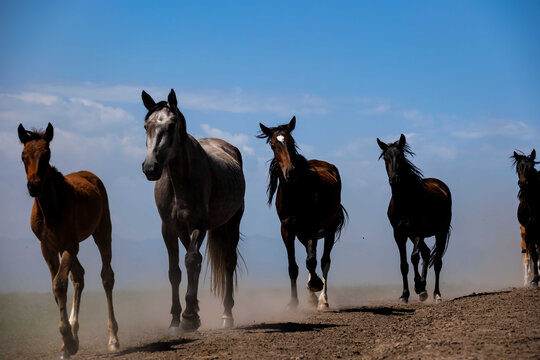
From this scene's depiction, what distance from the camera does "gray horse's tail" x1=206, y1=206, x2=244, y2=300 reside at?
12.5 meters

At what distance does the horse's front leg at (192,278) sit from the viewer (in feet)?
34.8

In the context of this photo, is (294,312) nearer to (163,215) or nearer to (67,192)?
(163,215)

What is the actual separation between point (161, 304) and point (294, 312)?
743cm

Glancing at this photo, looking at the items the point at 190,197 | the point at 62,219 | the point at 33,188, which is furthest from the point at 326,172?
the point at 33,188

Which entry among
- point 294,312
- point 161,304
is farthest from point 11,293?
point 294,312

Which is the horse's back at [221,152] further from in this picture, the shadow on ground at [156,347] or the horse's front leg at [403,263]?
the horse's front leg at [403,263]

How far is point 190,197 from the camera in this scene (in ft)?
36.0

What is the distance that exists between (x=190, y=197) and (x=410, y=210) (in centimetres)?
673

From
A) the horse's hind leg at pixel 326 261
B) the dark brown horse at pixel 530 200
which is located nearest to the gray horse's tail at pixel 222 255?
the horse's hind leg at pixel 326 261

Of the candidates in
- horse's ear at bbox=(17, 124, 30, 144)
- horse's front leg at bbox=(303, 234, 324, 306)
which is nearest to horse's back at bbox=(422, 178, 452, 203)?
horse's front leg at bbox=(303, 234, 324, 306)

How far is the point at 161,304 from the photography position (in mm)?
20359

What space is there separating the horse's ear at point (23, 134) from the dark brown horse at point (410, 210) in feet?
27.6

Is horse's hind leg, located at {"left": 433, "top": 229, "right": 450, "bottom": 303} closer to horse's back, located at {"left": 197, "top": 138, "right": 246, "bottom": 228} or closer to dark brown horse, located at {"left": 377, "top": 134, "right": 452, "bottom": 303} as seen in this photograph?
dark brown horse, located at {"left": 377, "top": 134, "right": 452, "bottom": 303}

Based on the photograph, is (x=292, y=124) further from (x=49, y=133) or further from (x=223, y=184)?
(x=49, y=133)
